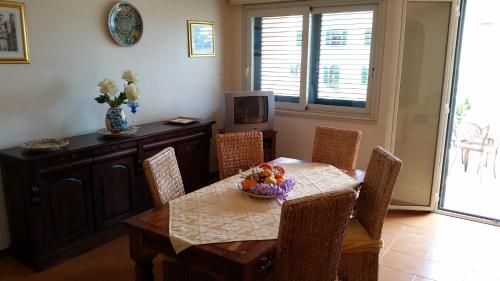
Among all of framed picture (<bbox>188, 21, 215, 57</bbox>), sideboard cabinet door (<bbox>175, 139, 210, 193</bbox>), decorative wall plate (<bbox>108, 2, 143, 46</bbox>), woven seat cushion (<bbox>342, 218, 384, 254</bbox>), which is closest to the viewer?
woven seat cushion (<bbox>342, 218, 384, 254</bbox>)

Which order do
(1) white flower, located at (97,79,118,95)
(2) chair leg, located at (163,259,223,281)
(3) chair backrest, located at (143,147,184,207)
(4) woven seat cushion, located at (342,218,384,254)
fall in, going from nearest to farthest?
1. (2) chair leg, located at (163,259,223,281)
2. (3) chair backrest, located at (143,147,184,207)
3. (4) woven seat cushion, located at (342,218,384,254)
4. (1) white flower, located at (97,79,118,95)

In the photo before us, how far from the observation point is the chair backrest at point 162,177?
2127mm

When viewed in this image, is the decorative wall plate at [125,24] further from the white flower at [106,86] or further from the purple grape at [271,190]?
the purple grape at [271,190]

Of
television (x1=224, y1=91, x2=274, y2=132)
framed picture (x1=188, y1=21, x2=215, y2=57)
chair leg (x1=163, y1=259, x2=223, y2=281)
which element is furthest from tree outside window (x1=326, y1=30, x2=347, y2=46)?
chair leg (x1=163, y1=259, x2=223, y2=281)

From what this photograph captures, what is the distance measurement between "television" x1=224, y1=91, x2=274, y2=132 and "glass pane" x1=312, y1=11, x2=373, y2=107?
59 centimetres

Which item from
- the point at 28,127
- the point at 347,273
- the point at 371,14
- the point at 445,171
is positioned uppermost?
the point at 371,14

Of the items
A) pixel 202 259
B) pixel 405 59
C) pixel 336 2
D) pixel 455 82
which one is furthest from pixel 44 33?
pixel 455 82

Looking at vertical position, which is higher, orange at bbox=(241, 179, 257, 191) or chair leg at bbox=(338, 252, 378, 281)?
orange at bbox=(241, 179, 257, 191)

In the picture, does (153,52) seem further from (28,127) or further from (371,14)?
(371,14)

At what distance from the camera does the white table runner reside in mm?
1734

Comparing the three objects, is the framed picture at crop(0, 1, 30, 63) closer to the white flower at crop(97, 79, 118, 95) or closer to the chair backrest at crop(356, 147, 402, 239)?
the white flower at crop(97, 79, 118, 95)

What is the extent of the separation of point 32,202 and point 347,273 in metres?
2.12

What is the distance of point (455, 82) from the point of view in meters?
3.63

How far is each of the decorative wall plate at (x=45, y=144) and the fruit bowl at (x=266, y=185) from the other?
140 centimetres
